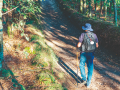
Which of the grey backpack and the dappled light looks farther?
the dappled light

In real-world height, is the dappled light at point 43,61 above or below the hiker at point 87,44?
below

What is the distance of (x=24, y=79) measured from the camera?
181 inches

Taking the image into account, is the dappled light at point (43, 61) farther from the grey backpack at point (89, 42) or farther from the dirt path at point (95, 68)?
the grey backpack at point (89, 42)

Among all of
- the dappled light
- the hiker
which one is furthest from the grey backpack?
the dappled light

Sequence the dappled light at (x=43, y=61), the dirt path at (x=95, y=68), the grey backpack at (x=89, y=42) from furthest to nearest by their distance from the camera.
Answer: the dirt path at (x=95, y=68), the dappled light at (x=43, y=61), the grey backpack at (x=89, y=42)

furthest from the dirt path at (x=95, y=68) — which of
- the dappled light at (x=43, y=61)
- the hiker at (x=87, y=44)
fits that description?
the hiker at (x=87, y=44)

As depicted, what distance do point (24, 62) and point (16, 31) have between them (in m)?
2.79

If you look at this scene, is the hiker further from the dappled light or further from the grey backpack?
the dappled light

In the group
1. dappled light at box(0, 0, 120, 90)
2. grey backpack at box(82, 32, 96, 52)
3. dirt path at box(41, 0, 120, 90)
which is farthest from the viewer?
dirt path at box(41, 0, 120, 90)

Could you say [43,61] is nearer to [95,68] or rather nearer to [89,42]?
[89,42]

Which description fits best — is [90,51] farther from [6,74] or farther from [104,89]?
[6,74]

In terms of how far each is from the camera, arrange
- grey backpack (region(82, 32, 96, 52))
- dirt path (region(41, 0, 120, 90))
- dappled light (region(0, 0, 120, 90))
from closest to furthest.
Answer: grey backpack (region(82, 32, 96, 52)) < dappled light (region(0, 0, 120, 90)) < dirt path (region(41, 0, 120, 90))

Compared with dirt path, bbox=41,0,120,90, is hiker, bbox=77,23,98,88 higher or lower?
higher

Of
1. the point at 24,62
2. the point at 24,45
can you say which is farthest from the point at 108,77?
→ the point at 24,45
